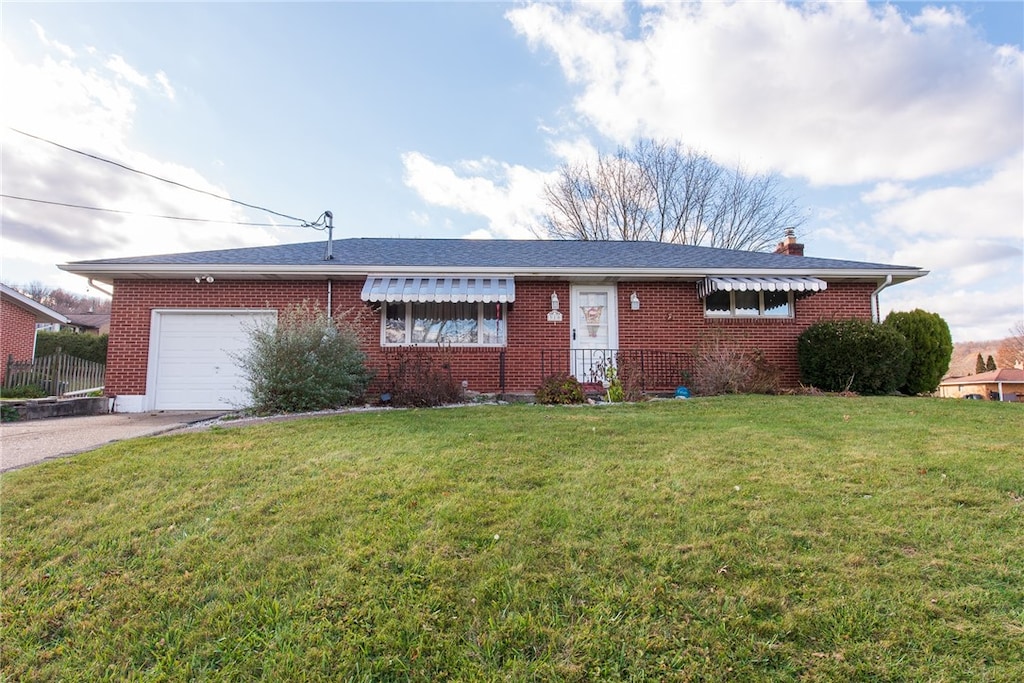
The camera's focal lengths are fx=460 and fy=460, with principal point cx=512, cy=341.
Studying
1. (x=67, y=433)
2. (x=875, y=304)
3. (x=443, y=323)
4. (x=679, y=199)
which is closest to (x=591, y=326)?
(x=443, y=323)

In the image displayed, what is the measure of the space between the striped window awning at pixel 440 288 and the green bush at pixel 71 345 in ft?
71.8

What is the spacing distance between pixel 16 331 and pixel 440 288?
20.2 meters

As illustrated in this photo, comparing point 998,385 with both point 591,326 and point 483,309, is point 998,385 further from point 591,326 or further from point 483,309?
point 483,309

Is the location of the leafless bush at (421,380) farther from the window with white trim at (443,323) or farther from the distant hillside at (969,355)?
the distant hillside at (969,355)

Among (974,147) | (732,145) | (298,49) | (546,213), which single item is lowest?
(974,147)

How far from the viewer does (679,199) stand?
91.1ft

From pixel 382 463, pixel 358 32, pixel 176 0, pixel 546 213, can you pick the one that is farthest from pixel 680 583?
pixel 546 213

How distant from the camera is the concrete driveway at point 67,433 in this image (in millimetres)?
5312

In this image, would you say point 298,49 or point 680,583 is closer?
point 680,583

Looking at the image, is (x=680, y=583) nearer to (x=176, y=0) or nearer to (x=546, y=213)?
(x=176, y=0)

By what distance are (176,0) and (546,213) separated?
69.5 ft

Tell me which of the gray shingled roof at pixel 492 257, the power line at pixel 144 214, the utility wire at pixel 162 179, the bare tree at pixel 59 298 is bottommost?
the gray shingled roof at pixel 492 257

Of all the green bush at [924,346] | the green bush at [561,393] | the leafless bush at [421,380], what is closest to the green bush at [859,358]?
the green bush at [924,346]

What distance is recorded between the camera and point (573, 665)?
2.08 m
